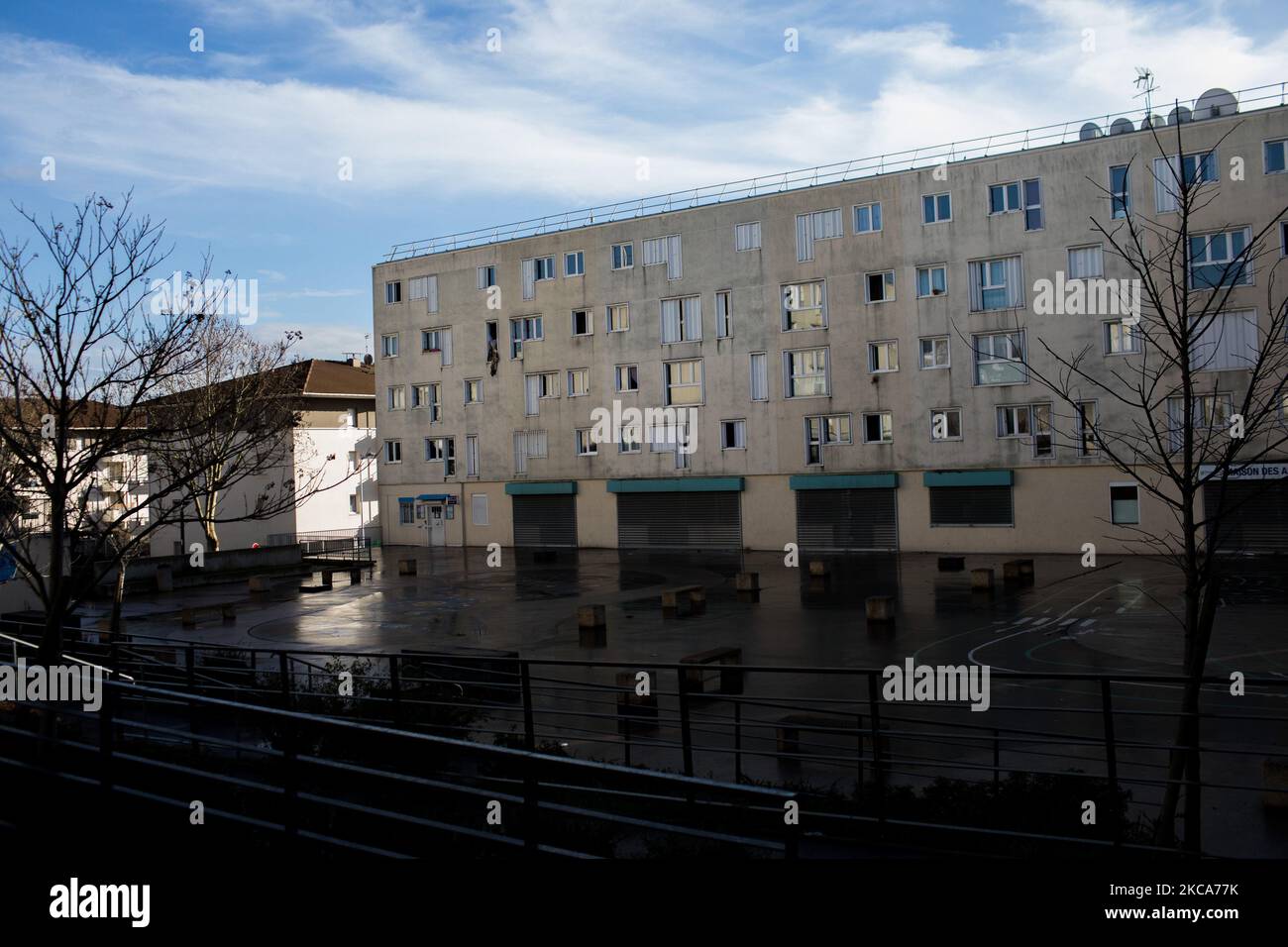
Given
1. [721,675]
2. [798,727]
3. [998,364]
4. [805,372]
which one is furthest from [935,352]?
[798,727]

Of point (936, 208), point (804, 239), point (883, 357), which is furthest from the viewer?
point (804, 239)

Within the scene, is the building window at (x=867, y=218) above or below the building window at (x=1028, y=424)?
above

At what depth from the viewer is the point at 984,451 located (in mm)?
40906

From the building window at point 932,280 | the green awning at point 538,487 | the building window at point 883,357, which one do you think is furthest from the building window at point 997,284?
the green awning at point 538,487

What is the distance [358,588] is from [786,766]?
26.6m

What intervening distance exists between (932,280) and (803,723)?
34076 mm

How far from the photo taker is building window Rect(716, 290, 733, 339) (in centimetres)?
4641

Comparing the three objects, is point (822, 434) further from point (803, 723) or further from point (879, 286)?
point (803, 723)

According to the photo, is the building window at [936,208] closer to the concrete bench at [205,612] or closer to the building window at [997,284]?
the building window at [997,284]

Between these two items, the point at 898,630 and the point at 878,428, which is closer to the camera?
the point at 898,630

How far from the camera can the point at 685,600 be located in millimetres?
26266

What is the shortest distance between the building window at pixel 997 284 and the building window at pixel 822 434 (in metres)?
7.07

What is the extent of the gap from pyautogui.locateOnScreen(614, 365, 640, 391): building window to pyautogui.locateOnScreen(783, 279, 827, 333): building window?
7691 millimetres

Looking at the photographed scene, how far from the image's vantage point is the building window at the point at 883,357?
42812 millimetres
